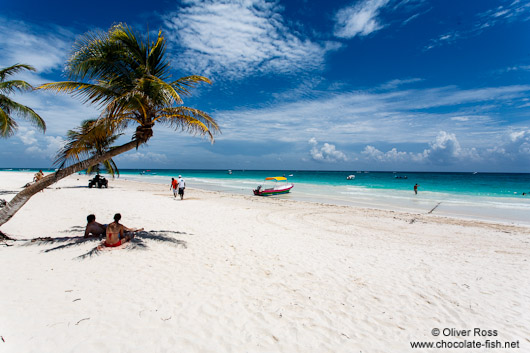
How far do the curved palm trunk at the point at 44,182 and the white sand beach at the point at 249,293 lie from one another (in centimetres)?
94

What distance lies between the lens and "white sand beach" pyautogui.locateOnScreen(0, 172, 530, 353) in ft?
10.9

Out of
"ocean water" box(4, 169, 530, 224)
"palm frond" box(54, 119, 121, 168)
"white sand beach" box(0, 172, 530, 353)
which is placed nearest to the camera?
"white sand beach" box(0, 172, 530, 353)

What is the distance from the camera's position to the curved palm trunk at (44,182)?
5.83 meters

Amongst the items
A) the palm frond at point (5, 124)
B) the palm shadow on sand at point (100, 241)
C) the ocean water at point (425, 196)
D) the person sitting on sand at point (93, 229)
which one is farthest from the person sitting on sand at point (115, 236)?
the ocean water at point (425, 196)

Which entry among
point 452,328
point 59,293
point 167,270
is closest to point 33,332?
point 59,293

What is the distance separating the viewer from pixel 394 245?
8.43 m

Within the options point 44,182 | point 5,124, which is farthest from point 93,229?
point 5,124

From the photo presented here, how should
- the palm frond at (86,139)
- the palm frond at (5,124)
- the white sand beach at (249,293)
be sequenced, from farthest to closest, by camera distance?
the palm frond at (5,124), the palm frond at (86,139), the white sand beach at (249,293)

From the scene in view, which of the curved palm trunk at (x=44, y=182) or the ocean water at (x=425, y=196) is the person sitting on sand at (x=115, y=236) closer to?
the curved palm trunk at (x=44, y=182)

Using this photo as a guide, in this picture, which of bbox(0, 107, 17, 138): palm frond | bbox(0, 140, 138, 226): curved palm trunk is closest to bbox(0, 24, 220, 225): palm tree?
bbox(0, 140, 138, 226): curved palm trunk

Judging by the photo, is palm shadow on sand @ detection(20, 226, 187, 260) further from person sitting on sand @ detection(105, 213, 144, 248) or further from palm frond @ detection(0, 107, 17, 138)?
palm frond @ detection(0, 107, 17, 138)

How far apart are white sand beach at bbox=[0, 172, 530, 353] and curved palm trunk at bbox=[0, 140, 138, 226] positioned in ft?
3.09

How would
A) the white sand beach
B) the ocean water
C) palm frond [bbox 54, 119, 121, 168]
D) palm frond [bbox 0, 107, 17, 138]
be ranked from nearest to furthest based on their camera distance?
the white sand beach, palm frond [bbox 54, 119, 121, 168], palm frond [bbox 0, 107, 17, 138], the ocean water

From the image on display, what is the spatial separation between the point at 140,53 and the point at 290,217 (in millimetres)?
9857
